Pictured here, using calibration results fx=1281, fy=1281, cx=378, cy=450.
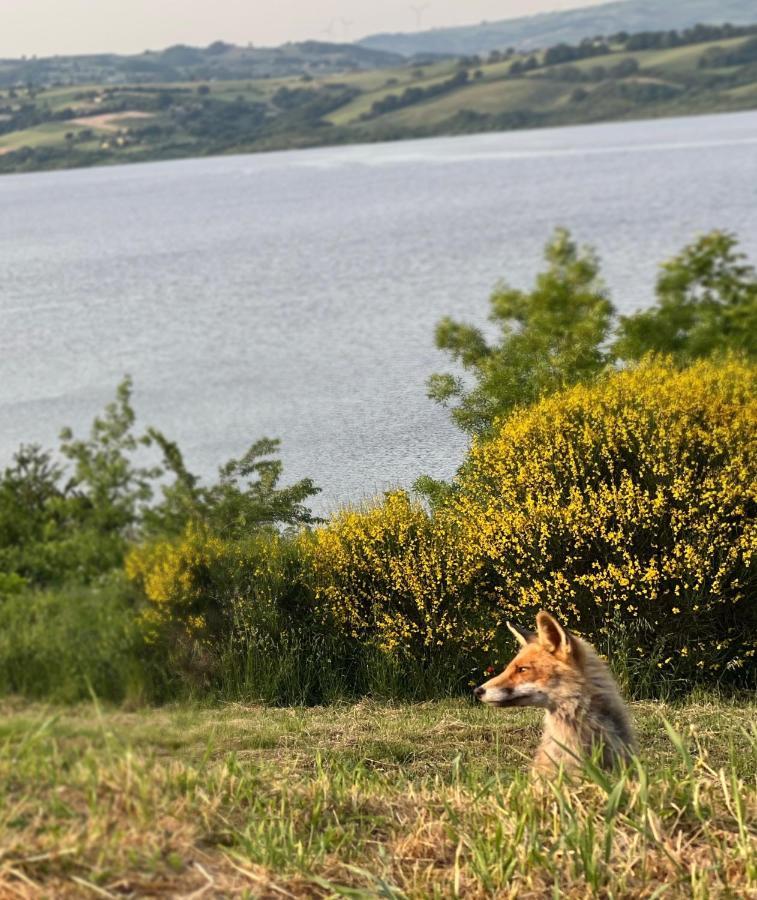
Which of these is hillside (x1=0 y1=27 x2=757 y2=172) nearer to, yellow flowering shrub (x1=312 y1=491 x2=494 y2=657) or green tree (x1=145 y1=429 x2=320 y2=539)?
green tree (x1=145 y1=429 x2=320 y2=539)

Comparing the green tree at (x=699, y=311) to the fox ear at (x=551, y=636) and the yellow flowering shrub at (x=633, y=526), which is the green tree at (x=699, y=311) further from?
the fox ear at (x=551, y=636)

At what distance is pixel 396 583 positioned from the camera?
38.7ft

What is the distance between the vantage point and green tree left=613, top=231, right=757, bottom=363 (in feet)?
72.7

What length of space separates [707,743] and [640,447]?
4089 mm

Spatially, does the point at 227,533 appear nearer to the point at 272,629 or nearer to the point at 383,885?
the point at 272,629

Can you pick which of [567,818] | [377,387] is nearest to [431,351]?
[377,387]

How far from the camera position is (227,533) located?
16.5 metres

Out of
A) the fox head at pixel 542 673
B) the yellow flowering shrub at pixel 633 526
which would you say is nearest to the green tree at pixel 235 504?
the yellow flowering shrub at pixel 633 526

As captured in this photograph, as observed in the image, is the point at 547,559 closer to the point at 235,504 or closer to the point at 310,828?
the point at 235,504

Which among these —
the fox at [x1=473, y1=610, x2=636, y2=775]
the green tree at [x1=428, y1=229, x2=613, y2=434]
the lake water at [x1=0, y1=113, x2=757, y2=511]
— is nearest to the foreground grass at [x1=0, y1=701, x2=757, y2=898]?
the fox at [x1=473, y1=610, x2=636, y2=775]

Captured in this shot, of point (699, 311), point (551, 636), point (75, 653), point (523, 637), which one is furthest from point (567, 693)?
point (699, 311)

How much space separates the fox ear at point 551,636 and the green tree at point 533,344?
10.3 m

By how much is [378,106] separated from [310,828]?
16599 cm

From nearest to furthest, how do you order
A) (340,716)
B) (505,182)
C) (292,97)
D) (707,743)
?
(707,743)
(340,716)
(505,182)
(292,97)
